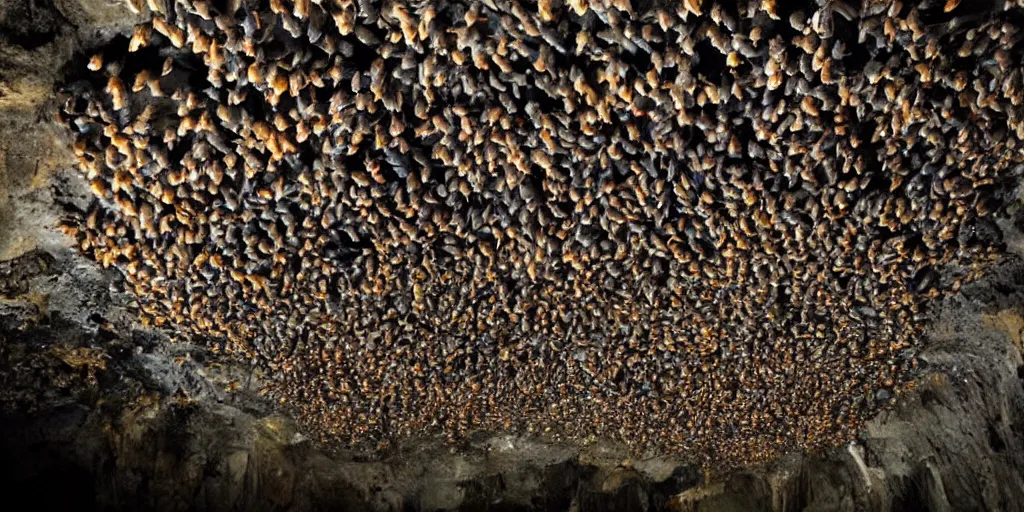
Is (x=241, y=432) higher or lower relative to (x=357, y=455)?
higher

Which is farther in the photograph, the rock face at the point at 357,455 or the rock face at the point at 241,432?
the rock face at the point at 357,455

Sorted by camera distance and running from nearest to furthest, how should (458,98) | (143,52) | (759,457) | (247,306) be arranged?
1. (143,52)
2. (458,98)
3. (247,306)
4. (759,457)

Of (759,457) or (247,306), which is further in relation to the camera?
(759,457)

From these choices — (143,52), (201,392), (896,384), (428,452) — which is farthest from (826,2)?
(428,452)

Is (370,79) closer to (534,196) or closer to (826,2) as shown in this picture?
(534,196)

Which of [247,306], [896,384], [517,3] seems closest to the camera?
[517,3]

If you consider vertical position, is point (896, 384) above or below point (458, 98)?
below

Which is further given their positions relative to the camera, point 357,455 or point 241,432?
point 357,455

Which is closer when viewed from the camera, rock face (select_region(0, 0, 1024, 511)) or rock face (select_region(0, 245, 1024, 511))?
rock face (select_region(0, 0, 1024, 511))
